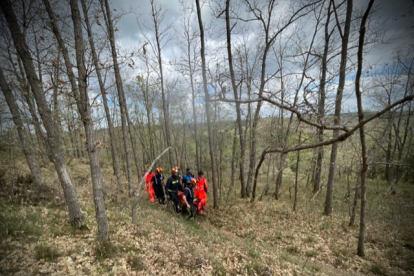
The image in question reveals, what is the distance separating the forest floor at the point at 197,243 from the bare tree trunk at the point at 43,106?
54 cm

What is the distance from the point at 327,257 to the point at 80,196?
10344 millimetres

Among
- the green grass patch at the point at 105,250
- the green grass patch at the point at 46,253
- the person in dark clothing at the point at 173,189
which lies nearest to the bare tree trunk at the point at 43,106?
the green grass patch at the point at 46,253

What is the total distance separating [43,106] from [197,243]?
5.92 m

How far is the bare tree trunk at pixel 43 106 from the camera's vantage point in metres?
4.10

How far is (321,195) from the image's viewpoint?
13172 millimetres

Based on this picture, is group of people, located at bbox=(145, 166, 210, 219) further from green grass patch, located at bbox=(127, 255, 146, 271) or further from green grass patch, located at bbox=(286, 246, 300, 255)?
green grass patch, located at bbox=(127, 255, 146, 271)

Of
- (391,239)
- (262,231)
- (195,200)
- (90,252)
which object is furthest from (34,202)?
(391,239)

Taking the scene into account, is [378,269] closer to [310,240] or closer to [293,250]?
[310,240]

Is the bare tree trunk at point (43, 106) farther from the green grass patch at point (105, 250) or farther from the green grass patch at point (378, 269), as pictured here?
the green grass patch at point (378, 269)

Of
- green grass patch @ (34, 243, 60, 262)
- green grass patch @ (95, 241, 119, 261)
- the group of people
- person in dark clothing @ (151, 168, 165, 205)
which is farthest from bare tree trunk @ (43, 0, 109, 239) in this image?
person in dark clothing @ (151, 168, 165, 205)

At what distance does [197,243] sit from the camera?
5.50 metres

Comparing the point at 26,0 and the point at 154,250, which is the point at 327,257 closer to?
the point at 154,250

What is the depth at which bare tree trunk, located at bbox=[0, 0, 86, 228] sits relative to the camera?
4.10 m

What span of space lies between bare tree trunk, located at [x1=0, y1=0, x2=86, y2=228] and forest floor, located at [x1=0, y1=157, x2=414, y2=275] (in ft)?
1.78
